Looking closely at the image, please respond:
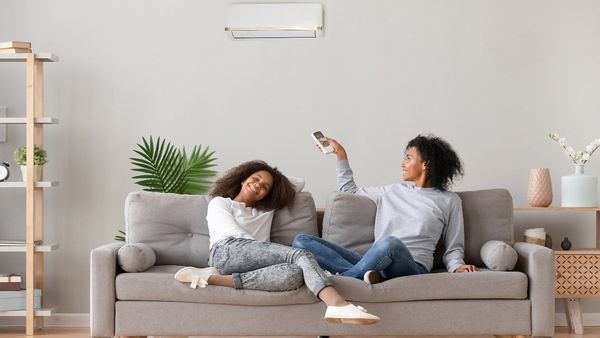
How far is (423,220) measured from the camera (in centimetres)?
454

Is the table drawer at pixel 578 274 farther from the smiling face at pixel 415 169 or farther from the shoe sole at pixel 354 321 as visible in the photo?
the shoe sole at pixel 354 321

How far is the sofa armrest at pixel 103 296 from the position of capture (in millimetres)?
4121

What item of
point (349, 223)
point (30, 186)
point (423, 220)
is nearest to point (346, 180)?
point (349, 223)

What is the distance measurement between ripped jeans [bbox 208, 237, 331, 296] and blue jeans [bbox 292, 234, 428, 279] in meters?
0.19

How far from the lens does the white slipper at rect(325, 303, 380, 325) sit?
373 cm

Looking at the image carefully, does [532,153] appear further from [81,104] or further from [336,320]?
[81,104]

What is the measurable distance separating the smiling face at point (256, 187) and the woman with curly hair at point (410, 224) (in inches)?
13.5

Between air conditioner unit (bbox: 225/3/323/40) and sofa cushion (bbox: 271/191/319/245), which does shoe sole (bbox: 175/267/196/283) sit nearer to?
sofa cushion (bbox: 271/191/319/245)

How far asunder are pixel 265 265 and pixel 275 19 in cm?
177

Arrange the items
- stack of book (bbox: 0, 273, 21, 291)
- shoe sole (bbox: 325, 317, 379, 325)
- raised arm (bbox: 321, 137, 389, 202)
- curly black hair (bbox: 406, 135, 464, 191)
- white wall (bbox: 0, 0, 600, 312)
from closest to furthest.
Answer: shoe sole (bbox: 325, 317, 379, 325)
curly black hair (bbox: 406, 135, 464, 191)
raised arm (bbox: 321, 137, 389, 202)
stack of book (bbox: 0, 273, 21, 291)
white wall (bbox: 0, 0, 600, 312)

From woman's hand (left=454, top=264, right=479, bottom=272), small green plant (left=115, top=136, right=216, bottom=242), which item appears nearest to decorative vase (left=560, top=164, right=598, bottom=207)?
woman's hand (left=454, top=264, right=479, bottom=272)

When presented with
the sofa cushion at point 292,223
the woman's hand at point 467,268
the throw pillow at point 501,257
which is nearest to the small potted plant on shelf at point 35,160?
the sofa cushion at point 292,223

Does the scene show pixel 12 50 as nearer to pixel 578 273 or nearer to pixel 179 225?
pixel 179 225

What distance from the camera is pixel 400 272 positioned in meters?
4.19
